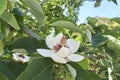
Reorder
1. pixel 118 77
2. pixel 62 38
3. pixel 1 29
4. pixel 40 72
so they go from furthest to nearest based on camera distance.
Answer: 1. pixel 118 77
2. pixel 1 29
3. pixel 62 38
4. pixel 40 72

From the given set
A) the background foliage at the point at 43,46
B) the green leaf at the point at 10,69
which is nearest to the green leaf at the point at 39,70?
the background foliage at the point at 43,46

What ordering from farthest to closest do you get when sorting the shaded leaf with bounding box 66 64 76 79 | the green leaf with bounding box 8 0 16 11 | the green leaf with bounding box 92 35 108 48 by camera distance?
the green leaf with bounding box 92 35 108 48 < the green leaf with bounding box 8 0 16 11 < the shaded leaf with bounding box 66 64 76 79

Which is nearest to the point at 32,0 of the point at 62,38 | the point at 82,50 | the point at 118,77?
the point at 62,38

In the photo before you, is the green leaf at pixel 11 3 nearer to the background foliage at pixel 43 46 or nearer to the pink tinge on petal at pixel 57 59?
the background foliage at pixel 43 46

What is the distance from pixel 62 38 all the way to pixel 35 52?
0.10m

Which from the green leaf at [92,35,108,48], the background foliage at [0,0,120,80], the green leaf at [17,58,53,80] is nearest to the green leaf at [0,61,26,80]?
the background foliage at [0,0,120,80]

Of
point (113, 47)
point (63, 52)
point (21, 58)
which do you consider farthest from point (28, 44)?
point (113, 47)

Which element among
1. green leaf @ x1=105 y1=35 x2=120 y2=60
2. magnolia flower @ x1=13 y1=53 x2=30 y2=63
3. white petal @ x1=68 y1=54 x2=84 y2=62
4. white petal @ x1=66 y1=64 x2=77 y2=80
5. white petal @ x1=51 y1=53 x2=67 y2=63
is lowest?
green leaf @ x1=105 y1=35 x2=120 y2=60

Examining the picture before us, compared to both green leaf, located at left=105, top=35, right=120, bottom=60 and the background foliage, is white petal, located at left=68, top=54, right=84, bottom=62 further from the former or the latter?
green leaf, located at left=105, top=35, right=120, bottom=60

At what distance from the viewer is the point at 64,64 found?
112 centimetres

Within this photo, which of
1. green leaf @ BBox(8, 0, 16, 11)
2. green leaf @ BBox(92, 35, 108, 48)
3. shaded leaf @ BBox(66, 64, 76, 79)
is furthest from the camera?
green leaf @ BBox(92, 35, 108, 48)

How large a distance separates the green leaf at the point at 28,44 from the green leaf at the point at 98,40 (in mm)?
170

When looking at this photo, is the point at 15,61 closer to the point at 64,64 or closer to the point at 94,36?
the point at 64,64

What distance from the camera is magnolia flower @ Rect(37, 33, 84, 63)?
1101 millimetres
